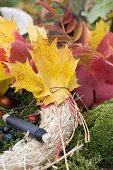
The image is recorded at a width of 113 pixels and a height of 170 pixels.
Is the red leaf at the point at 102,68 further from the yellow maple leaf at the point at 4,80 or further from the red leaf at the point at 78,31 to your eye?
the yellow maple leaf at the point at 4,80

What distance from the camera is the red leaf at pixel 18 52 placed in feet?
2.68

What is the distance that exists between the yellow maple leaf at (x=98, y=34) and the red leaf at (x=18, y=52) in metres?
0.47

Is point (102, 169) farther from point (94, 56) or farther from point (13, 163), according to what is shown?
point (94, 56)

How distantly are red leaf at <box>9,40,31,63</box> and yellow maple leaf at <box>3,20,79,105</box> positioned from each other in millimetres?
50

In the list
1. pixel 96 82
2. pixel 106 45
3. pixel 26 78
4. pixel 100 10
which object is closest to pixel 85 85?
pixel 96 82

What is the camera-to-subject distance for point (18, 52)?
0.83 meters

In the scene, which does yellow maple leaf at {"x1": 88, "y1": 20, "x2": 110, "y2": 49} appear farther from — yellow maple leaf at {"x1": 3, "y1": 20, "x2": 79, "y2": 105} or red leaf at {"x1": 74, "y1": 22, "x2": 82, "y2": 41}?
yellow maple leaf at {"x1": 3, "y1": 20, "x2": 79, "y2": 105}

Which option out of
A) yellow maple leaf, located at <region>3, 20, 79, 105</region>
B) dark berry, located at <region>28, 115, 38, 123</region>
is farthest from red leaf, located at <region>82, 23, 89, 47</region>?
dark berry, located at <region>28, 115, 38, 123</region>

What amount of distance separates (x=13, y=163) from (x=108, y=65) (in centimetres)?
58

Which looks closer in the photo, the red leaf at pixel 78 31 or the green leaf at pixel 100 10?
the red leaf at pixel 78 31

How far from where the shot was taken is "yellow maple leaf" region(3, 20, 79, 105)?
798 mm

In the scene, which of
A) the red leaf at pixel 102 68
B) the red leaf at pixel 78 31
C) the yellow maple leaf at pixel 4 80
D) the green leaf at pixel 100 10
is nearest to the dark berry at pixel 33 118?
the yellow maple leaf at pixel 4 80

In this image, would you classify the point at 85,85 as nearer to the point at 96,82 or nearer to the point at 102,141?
the point at 96,82

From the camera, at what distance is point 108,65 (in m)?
1.02
